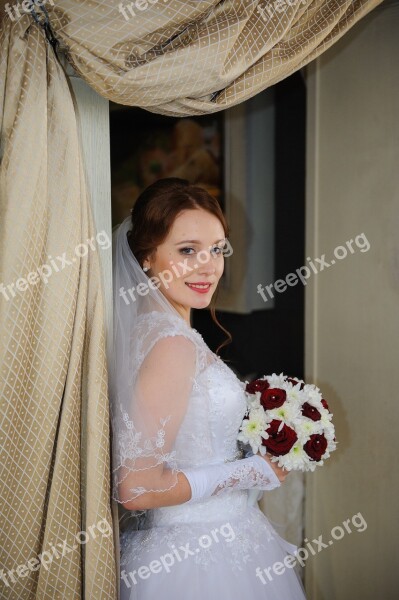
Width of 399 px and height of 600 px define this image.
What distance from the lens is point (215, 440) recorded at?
1.98 meters

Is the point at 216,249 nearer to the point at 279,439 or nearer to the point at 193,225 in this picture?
the point at 193,225

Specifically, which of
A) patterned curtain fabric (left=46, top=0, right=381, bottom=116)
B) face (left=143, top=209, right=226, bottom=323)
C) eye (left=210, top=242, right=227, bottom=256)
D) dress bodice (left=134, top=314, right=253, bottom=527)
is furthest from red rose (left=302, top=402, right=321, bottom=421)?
patterned curtain fabric (left=46, top=0, right=381, bottom=116)

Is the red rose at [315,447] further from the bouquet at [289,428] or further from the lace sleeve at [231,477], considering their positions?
the lace sleeve at [231,477]

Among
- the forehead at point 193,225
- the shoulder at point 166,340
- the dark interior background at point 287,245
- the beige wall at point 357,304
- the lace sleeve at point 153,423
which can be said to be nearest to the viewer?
the lace sleeve at point 153,423

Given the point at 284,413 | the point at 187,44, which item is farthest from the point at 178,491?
the point at 187,44

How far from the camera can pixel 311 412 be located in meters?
2.01

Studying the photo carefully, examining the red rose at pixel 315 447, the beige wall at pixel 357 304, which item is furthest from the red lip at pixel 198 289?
the beige wall at pixel 357 304

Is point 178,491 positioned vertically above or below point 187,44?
below

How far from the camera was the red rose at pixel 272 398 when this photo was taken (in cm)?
198

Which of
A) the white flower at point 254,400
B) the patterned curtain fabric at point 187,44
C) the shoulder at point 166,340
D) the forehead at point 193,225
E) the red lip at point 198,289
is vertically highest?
the patterned curtain fabric at point 187,44

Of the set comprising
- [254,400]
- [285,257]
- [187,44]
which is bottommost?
[254,400]

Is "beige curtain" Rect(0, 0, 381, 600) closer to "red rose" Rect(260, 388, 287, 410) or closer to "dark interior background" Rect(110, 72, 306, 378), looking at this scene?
"red rose" Rect(260, 388, 287, 410)

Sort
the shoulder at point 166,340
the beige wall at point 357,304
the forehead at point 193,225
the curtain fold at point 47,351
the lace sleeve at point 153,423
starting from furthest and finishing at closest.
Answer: the beige wall at point 357,304 → the forehead at point 193,225 → the shoulder at point 166,340 → the lace sleeve at point 153,423 → the curtain fold at point 47,351

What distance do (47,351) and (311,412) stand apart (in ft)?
3.01
